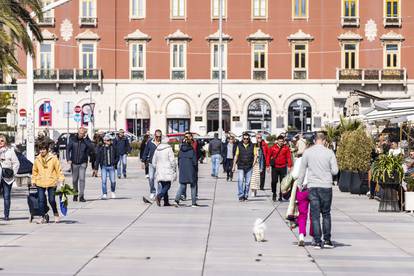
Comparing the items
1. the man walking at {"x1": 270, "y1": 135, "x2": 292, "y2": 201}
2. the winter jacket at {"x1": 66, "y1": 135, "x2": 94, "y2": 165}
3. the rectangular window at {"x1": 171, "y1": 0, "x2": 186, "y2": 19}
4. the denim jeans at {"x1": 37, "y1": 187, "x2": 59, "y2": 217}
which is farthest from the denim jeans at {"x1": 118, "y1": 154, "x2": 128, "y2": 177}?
the rectangular window at {"x1": 171, "y1": 0, "x2": 186, "y2": 19}

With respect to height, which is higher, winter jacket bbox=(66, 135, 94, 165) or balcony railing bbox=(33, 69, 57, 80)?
balcony railing bbox=(33, 69, 57, 80)

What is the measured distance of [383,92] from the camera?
68.2 meters

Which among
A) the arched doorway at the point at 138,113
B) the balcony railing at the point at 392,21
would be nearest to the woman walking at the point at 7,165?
the arched doorway at the point at 138,113

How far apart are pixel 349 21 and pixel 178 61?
12.5m

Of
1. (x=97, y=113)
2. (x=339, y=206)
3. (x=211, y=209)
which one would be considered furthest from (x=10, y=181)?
(x=97, y=113)

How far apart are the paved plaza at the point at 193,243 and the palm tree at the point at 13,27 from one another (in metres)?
5.56

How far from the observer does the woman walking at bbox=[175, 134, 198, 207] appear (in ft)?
75.7

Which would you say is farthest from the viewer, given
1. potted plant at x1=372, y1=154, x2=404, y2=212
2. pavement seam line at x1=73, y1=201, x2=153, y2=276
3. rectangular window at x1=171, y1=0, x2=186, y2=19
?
rectangular window at x1=171, y1=0, x2=186, y2=19

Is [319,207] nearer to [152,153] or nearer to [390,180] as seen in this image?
[390,180]

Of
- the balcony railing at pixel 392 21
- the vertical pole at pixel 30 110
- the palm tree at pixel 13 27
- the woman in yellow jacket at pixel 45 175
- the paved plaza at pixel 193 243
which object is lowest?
the paved plaza at pixel 193 243

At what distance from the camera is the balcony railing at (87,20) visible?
2726 inches

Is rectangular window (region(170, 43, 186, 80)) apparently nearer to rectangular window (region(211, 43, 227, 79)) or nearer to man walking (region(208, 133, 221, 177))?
rectangular window (region(211, 43, 227, 79))

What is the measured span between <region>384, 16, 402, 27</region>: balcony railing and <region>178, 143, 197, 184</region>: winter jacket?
156 feet

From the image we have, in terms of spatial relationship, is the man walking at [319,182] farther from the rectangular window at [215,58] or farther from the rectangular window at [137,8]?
the rectangular window at [137,8]
